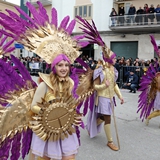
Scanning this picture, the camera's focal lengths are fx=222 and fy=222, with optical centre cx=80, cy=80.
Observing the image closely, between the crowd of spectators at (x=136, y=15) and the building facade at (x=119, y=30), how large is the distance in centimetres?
11

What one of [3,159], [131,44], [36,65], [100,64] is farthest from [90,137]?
[131,44]

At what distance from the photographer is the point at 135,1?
15.8 m

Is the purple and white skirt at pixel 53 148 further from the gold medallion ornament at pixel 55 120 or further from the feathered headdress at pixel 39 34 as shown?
the feathered headdress at pixel 39 34

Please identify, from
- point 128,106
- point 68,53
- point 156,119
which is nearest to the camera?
point 68,53

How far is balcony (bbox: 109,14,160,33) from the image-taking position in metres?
14.2

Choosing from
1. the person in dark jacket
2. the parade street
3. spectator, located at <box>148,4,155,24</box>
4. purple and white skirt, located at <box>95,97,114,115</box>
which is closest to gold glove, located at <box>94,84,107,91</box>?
purple and white skirt, located at <box>95,97,114,115</box>

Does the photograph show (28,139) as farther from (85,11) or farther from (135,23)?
(85,11)

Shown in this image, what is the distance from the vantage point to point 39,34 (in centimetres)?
217

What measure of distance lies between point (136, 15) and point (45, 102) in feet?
46.4

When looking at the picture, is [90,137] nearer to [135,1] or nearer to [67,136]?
[67,136]

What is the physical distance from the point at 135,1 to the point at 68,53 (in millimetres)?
15114

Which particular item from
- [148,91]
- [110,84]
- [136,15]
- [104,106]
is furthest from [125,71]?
[104,106]

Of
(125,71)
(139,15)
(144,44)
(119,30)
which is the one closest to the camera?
(125,71)

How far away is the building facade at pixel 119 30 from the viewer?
15.1m
